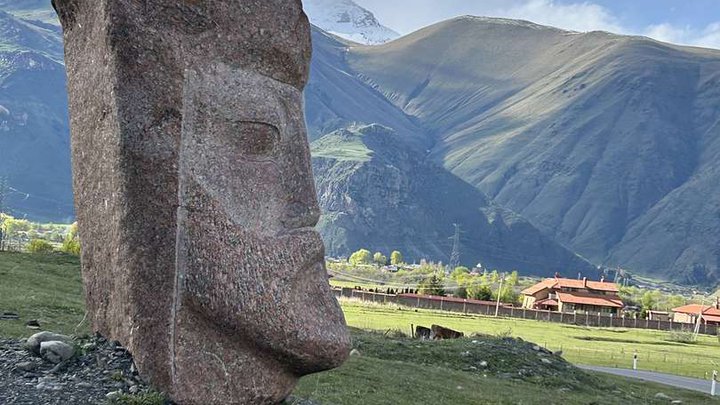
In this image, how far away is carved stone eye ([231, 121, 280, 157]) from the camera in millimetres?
10938

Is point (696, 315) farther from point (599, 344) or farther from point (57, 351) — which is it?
point (57, 351)

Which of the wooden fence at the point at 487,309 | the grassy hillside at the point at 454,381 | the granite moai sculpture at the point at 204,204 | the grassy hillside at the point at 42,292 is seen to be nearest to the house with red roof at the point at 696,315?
the wooden fence at the point at 487,309

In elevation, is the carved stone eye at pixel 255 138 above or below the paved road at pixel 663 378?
above

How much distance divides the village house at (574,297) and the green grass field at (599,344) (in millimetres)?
40404

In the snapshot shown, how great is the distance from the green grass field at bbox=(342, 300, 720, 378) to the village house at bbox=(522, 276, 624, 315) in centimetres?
4040

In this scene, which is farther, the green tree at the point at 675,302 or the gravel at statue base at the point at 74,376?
the green tree at the point at 675,302

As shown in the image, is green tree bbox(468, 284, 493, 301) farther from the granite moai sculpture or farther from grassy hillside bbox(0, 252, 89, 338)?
the granite moai sculpture

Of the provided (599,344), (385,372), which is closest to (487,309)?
(599,344)

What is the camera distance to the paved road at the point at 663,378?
1479 inches

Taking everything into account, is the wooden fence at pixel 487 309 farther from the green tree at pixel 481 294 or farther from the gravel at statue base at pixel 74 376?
the gravel at statue base at pixel 74 376

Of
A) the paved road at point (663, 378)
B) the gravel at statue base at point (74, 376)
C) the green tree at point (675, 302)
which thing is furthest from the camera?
the green tree at point (675, 302)

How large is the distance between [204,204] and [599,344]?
6041 cm

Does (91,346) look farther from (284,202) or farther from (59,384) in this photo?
(284,202)

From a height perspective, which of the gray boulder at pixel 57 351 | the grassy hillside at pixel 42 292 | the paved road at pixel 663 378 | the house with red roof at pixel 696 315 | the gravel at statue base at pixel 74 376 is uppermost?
the gray boulder at pixel 57 351
